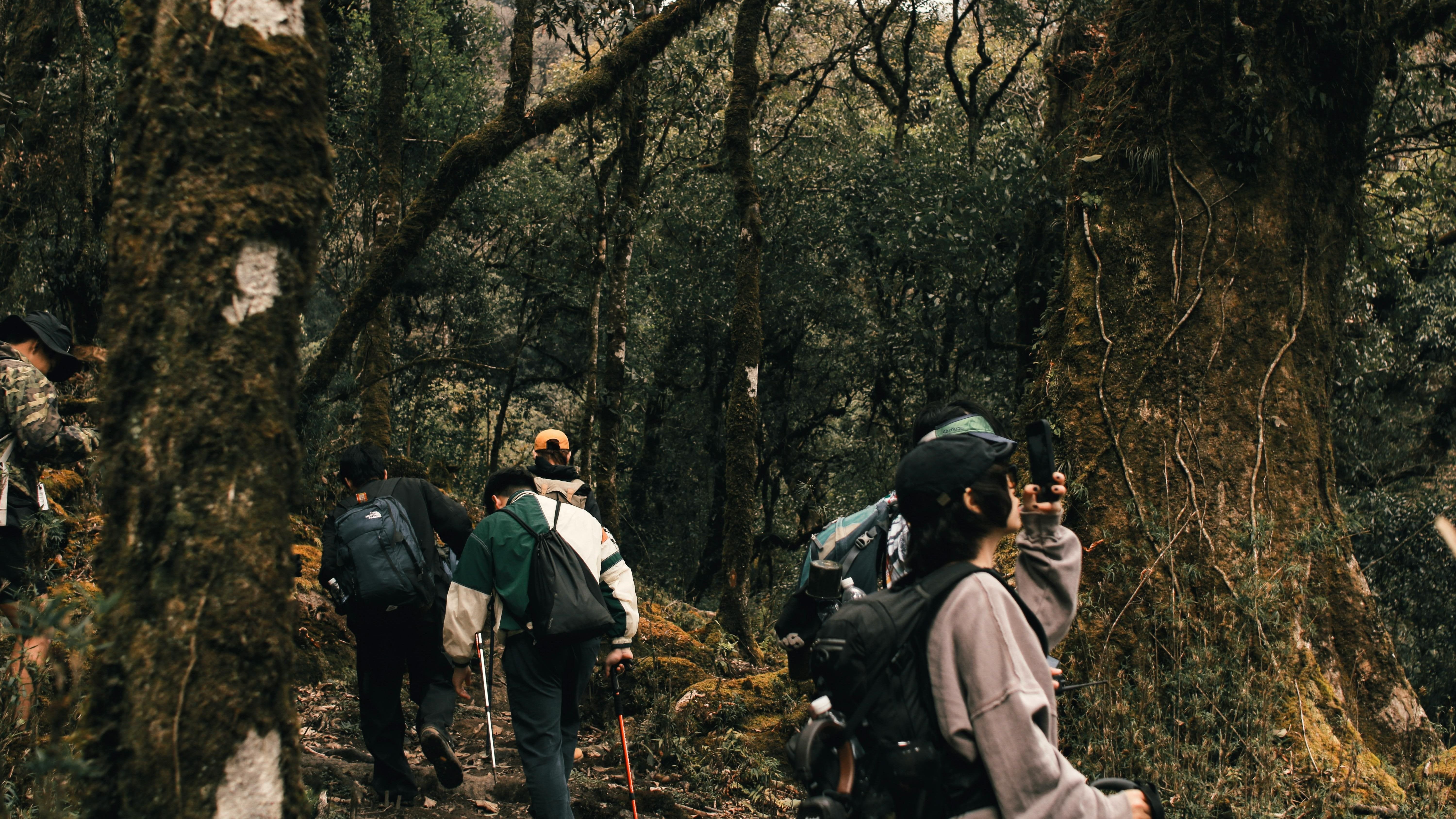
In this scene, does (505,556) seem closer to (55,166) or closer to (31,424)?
(31,424)

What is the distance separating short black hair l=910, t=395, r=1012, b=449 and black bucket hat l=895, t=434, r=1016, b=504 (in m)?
1.23

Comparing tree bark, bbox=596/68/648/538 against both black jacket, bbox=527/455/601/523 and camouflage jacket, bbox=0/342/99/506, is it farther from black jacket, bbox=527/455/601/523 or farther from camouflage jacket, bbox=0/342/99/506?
camouflage jacket, bbox=0/342/99/506

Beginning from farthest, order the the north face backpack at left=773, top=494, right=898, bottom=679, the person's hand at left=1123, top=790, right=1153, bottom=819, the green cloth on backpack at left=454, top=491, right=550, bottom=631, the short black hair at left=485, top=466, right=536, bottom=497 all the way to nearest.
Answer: the short black hair at left=485, top=466, right=536, bottom=497 < the green cloth on backpack at left=454, top=491, right=550, bottom=631 < the the north face backpack at left=773, top=494, right=898, bottom=679 < the person's hand at left=1123, top=790, right=1153, bottom=819

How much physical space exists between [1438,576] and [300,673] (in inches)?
602

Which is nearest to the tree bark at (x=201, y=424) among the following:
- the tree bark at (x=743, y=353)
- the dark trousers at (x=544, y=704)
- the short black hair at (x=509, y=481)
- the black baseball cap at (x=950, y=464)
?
the black baseball cap at (x=950, y=464)

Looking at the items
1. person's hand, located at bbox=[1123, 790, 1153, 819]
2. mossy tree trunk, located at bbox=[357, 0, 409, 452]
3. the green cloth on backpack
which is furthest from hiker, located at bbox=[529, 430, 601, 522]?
mossy tree trunk, located at bbox=[357, 0, 409, 452]

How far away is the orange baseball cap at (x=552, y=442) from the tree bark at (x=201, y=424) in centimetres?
416

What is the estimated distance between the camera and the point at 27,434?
14.2ft

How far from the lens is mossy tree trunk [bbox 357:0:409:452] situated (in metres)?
11.5

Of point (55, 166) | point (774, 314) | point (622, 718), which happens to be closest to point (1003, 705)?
point (622, 718)

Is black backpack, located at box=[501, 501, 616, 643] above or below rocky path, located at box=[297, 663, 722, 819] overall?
above

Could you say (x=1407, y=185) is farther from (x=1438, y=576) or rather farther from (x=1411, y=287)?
(x=1438, y=576)

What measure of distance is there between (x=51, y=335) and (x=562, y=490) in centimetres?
264

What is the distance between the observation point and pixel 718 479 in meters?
18.9
